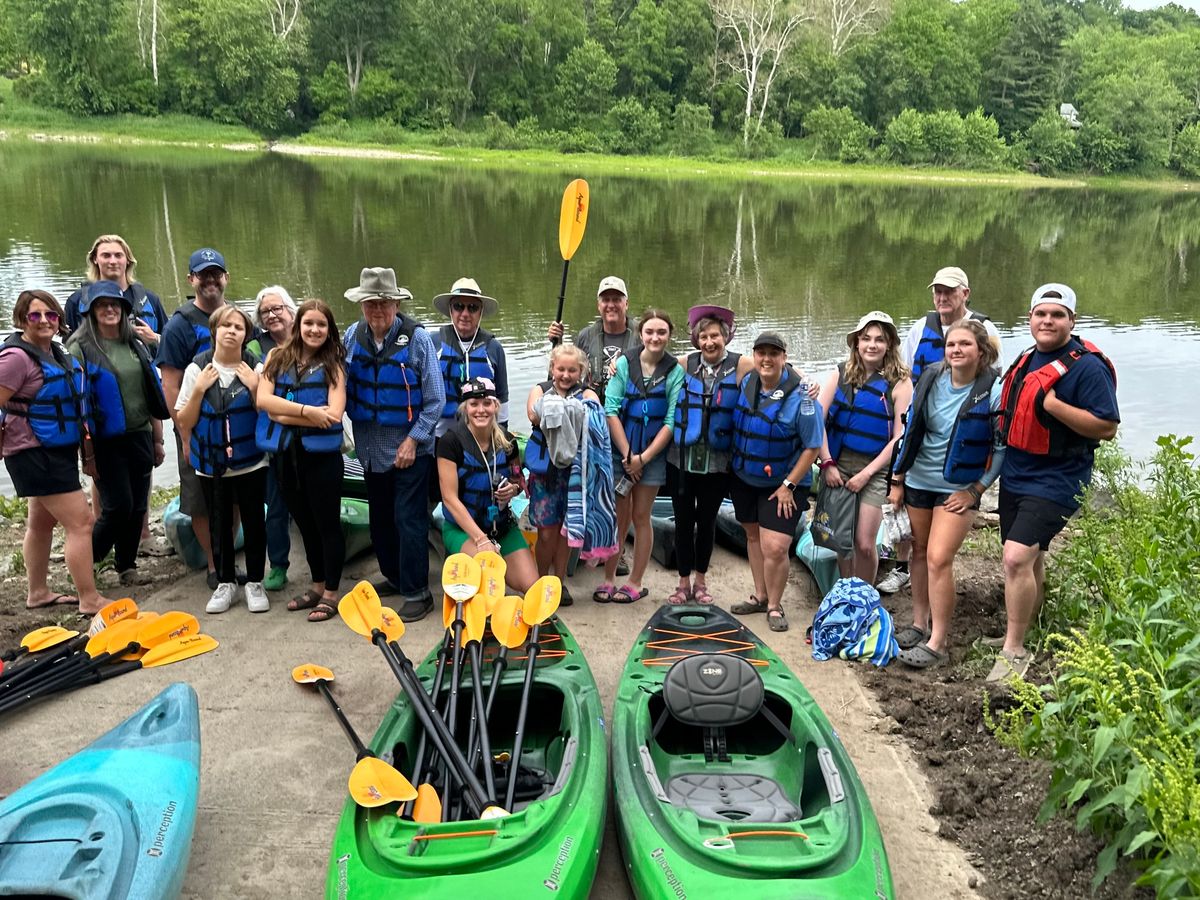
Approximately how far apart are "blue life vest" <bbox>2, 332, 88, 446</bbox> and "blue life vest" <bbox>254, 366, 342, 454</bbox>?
90 cm

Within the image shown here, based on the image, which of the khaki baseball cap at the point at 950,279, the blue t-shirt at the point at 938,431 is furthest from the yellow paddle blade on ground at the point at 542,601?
the khaki baseball cap at the point at 950,279

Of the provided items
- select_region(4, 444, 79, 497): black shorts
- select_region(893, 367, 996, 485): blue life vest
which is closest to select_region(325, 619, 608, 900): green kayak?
select_region(893, 367, 996, 485): blue life vest

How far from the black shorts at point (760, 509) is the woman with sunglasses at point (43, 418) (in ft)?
11.9

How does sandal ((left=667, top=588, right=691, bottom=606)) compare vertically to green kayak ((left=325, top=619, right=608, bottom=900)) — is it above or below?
below

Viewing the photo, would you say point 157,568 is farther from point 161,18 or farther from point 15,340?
point 161,18

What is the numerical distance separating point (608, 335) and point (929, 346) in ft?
6.99

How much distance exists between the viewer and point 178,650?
185 inches

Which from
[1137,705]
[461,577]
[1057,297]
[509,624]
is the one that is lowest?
[509,624]

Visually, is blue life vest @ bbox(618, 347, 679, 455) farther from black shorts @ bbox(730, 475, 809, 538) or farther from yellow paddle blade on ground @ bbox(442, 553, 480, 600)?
yellow paddle blade on ground @ bbox(442, 553, 480, 600)

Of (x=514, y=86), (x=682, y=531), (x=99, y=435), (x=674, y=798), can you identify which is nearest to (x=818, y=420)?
(x=682, y=531)

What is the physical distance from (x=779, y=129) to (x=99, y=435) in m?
54.4

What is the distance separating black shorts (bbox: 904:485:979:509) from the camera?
472 cm

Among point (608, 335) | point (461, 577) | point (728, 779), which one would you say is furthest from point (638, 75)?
point (728, 779)

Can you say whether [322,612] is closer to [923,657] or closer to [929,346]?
[923,657]
